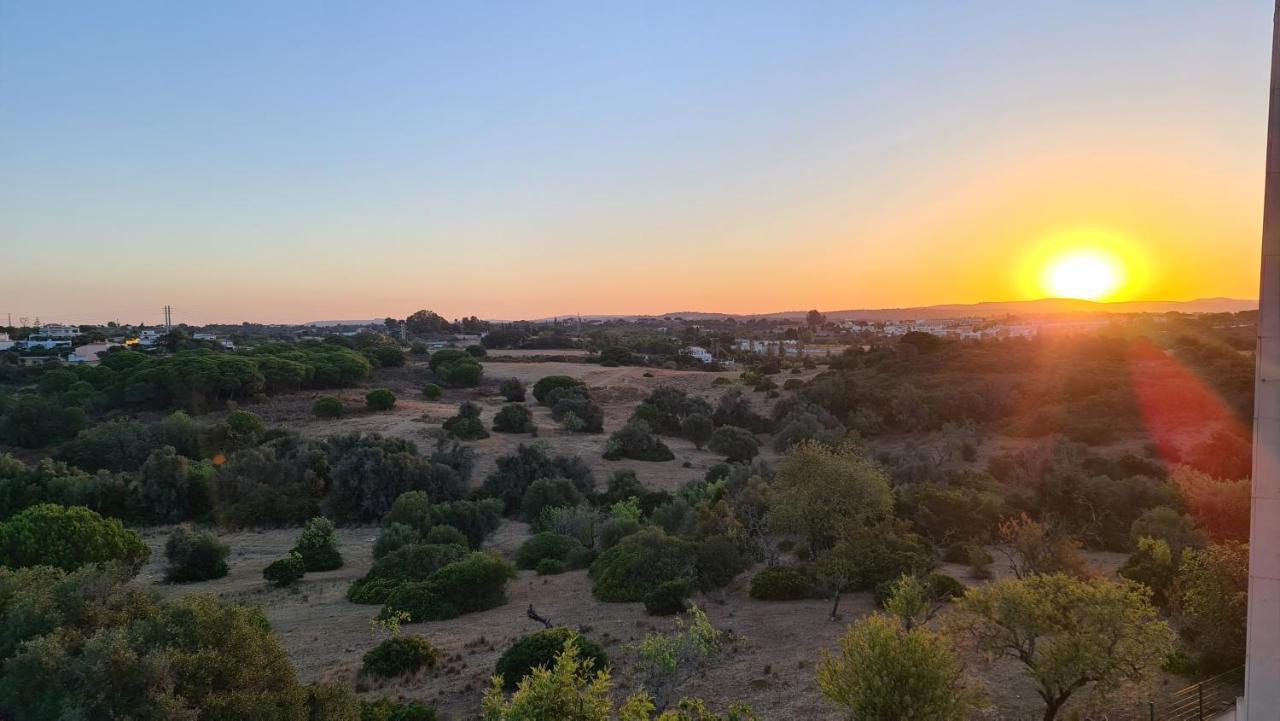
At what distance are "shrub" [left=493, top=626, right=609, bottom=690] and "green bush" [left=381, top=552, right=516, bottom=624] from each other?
14.0ft

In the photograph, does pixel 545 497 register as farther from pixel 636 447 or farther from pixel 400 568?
pixel 636 447

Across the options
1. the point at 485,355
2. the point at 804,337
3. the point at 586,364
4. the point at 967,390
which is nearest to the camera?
the point at 967,390

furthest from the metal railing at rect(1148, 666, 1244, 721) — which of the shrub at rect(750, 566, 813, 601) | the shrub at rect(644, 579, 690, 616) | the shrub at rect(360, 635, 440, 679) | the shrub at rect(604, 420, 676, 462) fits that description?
the shrub at rect(604, 420, 676, 462)

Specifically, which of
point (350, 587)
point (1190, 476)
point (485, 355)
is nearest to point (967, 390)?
point (1190, 476)

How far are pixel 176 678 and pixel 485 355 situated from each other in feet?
260

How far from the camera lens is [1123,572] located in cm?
1359

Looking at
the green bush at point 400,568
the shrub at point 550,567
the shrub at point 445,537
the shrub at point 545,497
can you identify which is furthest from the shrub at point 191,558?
the shrub at point 545,497

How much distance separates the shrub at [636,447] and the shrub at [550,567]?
51.8 ft

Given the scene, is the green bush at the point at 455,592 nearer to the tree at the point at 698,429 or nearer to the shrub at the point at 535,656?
the shrub at the point at 535,656

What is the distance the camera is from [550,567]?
1902cm

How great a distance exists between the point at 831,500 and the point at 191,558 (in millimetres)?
17548

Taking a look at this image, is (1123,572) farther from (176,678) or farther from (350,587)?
(350,587)

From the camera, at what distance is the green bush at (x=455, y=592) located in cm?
1549

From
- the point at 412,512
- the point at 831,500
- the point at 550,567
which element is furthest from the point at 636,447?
the point at 831,500
